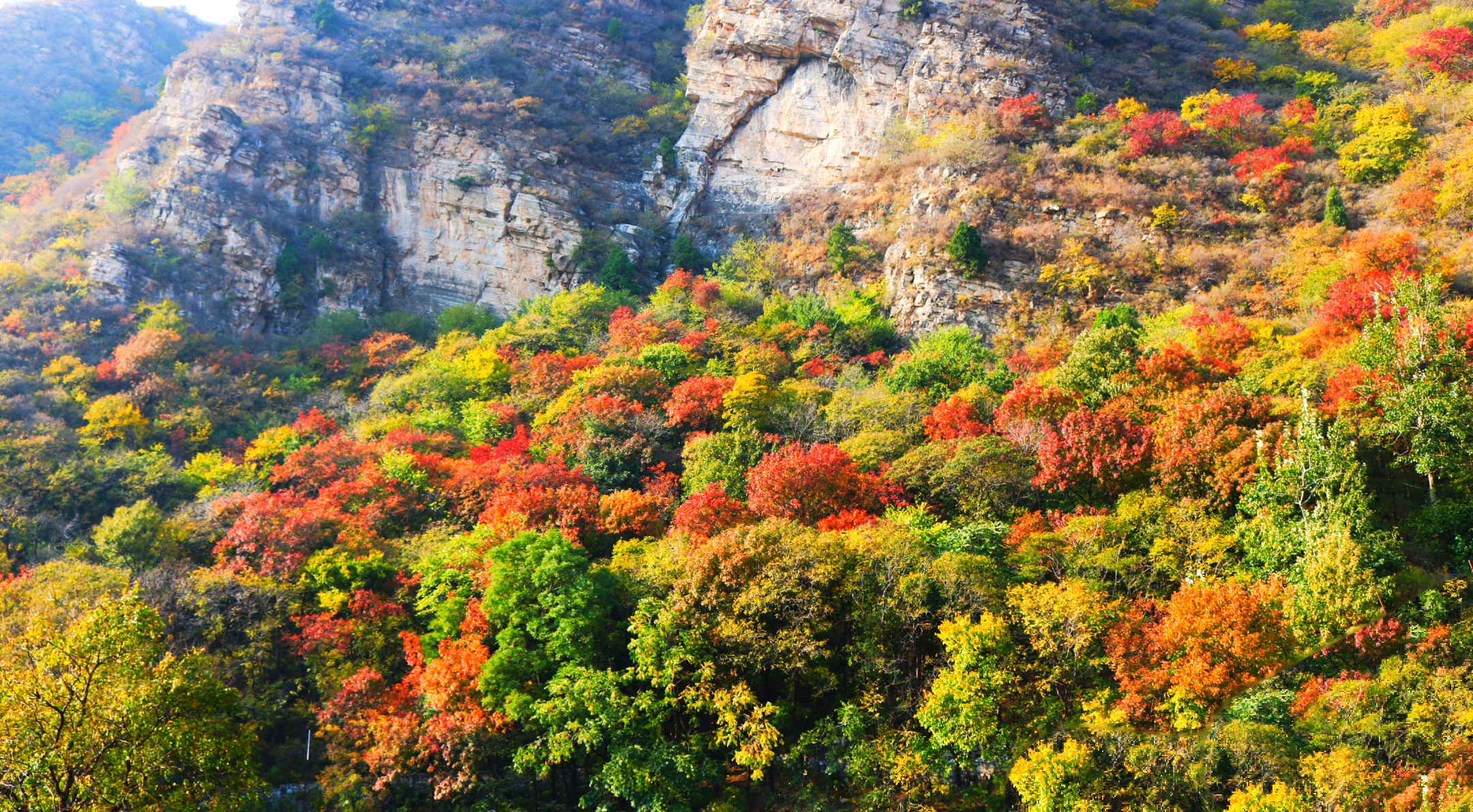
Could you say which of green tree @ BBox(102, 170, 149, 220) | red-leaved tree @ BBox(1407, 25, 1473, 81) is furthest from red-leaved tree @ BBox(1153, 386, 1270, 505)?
green tree @ BBox(102, 170, 149, 220)

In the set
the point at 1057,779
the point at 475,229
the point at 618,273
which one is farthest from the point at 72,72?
the point at 1057,779

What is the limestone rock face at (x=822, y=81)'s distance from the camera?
4544 cm

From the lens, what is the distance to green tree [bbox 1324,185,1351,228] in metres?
31.5

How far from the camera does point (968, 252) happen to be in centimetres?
3616

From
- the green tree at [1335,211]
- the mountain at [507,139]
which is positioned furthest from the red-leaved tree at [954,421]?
the mountain at [507,139]

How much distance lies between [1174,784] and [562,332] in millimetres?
30341

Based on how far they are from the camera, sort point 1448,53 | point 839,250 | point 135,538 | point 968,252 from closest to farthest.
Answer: point 135,538 → point 968,252 → point 1448,53 → point 839,250

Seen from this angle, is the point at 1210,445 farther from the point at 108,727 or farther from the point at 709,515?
the point at 108,727

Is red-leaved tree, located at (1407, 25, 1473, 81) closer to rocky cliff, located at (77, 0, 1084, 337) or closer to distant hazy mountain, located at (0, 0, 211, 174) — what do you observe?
rocky cliff, located at (77, 0, 1084, 337)

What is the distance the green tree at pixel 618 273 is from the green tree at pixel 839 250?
35.9 ft

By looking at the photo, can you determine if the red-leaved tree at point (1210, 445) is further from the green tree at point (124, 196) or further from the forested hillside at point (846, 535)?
the green tree at point (124, 196)

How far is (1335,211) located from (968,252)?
531 inches

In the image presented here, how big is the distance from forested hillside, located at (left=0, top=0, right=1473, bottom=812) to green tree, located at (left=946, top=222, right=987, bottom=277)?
0.16m

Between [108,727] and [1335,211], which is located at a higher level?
[1335,211]
